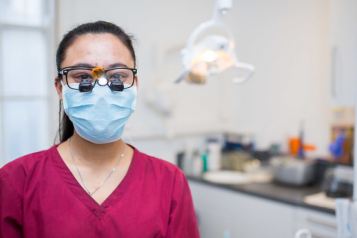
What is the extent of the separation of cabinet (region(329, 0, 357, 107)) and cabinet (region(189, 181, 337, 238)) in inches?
27.9

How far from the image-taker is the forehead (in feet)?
3.29

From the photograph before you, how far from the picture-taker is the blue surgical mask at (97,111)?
999 mm

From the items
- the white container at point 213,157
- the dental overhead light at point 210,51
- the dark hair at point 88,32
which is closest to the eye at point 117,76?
the dark hair at point 88,32

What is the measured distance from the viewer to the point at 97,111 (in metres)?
1.00

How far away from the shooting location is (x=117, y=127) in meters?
1.04

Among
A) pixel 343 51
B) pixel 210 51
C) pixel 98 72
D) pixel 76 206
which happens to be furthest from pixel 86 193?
pixel 343 51

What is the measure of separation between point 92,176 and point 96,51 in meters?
0.39

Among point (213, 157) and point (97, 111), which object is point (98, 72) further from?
point (213, 157)

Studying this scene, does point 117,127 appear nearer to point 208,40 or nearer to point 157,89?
point 208,40

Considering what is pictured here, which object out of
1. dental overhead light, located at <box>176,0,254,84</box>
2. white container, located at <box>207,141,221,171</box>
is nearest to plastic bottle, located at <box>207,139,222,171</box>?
white container, located at <box>207,141,221,171</box>

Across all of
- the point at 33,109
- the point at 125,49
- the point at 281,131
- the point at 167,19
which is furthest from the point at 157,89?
the point at 125,49

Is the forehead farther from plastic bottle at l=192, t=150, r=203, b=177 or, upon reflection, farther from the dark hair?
plastic bottle at l=192, t=150, r=203, b=177

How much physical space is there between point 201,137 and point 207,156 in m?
0.27

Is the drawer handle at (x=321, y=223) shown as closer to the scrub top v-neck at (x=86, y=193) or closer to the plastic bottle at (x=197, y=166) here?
the plastic bottle at (x=197, y=166)
